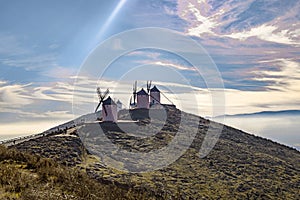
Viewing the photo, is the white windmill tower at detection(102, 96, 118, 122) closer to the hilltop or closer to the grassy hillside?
the hilltop

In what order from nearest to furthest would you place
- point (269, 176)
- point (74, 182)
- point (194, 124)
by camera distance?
1. point (74, 182)
2. point (269, 176)
3. point (194, 124)

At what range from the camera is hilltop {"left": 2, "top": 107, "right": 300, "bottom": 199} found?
147ft

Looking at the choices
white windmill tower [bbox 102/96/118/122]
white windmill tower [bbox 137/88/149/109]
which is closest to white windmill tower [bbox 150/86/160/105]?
white windmill tower [bbox 137/88/149/109]

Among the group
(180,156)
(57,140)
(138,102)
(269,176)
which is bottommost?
(269,176)

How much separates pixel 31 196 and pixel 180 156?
172 ft

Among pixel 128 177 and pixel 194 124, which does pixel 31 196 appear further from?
pixel 194 124

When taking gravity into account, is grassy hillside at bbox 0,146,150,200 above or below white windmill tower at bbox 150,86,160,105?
below

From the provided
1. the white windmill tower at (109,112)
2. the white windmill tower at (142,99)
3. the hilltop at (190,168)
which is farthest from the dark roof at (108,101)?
Result: the white windmill tower at (142,99)

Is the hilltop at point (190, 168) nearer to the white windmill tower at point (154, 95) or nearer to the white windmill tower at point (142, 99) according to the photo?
the white windmill tower at point (142, 99)

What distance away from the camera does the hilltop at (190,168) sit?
44.8 m

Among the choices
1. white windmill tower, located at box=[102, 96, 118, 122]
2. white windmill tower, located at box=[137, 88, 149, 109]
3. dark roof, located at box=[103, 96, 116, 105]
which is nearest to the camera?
white windmill tower, located at box=[102, 96, 118, 122]

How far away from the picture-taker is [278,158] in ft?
258

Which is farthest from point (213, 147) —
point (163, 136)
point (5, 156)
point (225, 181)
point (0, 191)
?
point (0, 191)

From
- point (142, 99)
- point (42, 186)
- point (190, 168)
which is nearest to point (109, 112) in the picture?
point (142, 99)
